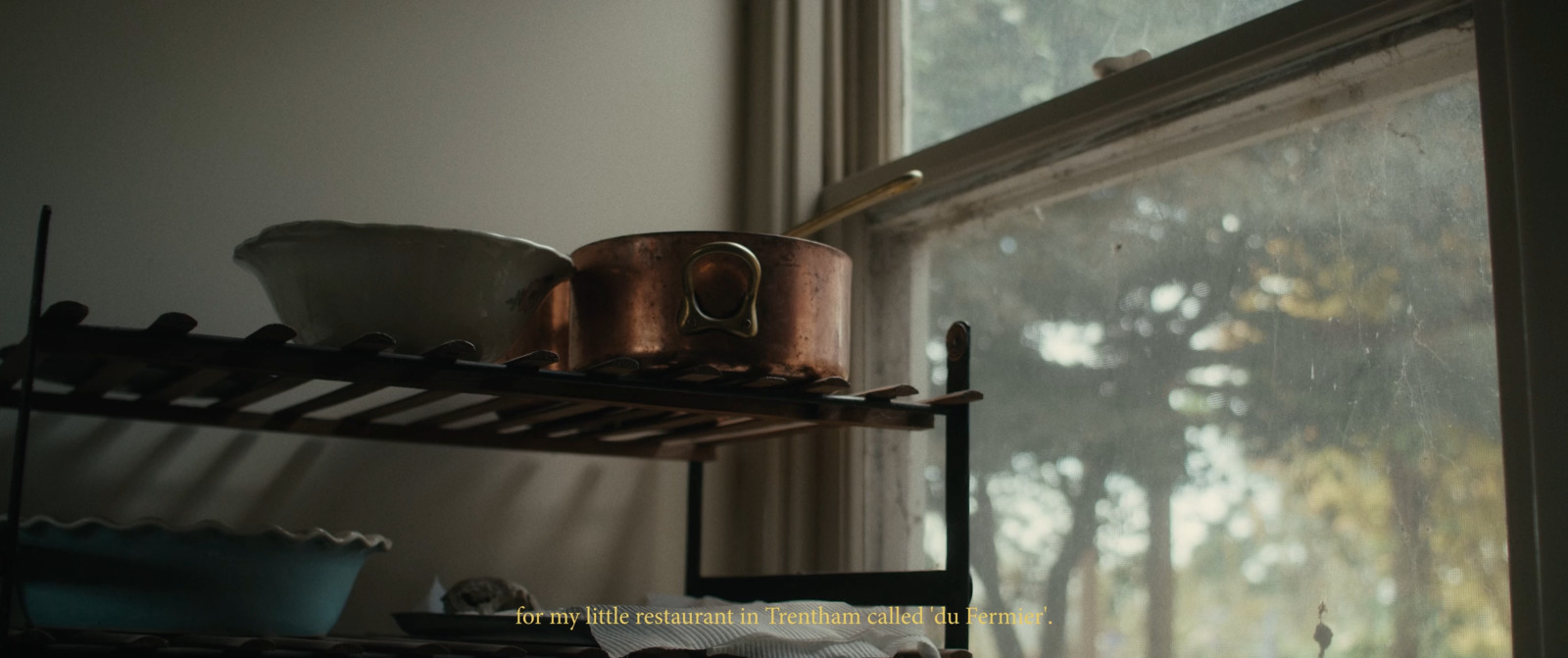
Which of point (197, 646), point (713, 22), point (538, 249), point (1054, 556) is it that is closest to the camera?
point (197, 646)

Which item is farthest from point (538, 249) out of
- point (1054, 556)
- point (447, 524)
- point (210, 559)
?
point (1054, 556)

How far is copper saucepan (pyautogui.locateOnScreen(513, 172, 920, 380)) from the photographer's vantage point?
77 centimetres

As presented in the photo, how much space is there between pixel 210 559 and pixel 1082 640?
0.63m

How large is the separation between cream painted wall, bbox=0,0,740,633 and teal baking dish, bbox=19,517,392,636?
237 millimetres

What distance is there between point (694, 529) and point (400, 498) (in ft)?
0.87

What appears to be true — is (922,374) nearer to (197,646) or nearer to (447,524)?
(447,524)

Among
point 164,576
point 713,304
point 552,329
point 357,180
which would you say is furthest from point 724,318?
point 357,180

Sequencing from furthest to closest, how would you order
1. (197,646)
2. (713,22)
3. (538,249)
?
(713,22), (538,249), (197,646)

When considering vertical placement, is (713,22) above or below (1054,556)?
above

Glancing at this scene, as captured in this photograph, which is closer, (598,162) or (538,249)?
(538,249)

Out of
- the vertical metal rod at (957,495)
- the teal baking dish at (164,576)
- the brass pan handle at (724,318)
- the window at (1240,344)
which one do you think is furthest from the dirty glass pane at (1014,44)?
the teal baking dish at (164,576)

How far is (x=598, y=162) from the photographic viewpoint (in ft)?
3.92

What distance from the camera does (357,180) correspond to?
3.50ft

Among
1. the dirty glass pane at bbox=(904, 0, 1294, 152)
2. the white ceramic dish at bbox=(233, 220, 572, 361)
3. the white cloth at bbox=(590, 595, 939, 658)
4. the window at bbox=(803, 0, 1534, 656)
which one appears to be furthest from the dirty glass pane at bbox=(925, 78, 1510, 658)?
the white ceramic dish at bbox=(233, 220, 572, 361)
